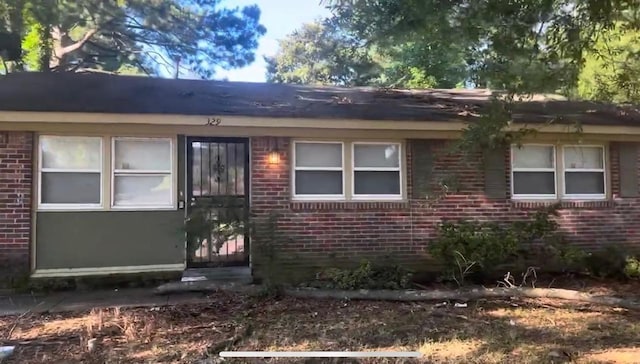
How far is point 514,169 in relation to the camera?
368 inches

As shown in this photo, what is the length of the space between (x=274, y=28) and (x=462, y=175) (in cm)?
1473

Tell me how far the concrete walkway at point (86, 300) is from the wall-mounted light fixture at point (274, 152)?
94.8 inches

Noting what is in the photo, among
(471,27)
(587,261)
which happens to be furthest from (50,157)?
(587,261)

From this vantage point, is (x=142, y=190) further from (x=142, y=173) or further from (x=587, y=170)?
(x=587, y=170)

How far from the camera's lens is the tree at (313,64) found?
2758 cm

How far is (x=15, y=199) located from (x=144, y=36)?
1374cm

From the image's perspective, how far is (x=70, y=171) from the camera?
8.06 meters

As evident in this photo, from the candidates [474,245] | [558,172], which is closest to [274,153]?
[474,245]

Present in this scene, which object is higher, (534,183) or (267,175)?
(267,175)

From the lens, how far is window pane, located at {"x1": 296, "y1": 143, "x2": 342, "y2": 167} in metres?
8.73

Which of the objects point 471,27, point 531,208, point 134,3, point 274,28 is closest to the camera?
point 471,27

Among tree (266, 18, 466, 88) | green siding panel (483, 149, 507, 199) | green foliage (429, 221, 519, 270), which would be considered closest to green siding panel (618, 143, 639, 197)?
green siding panel (483, 149, 507, 199)

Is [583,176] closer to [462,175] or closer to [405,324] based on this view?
[462,175]

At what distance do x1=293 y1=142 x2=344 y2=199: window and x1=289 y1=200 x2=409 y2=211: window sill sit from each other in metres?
0.12
